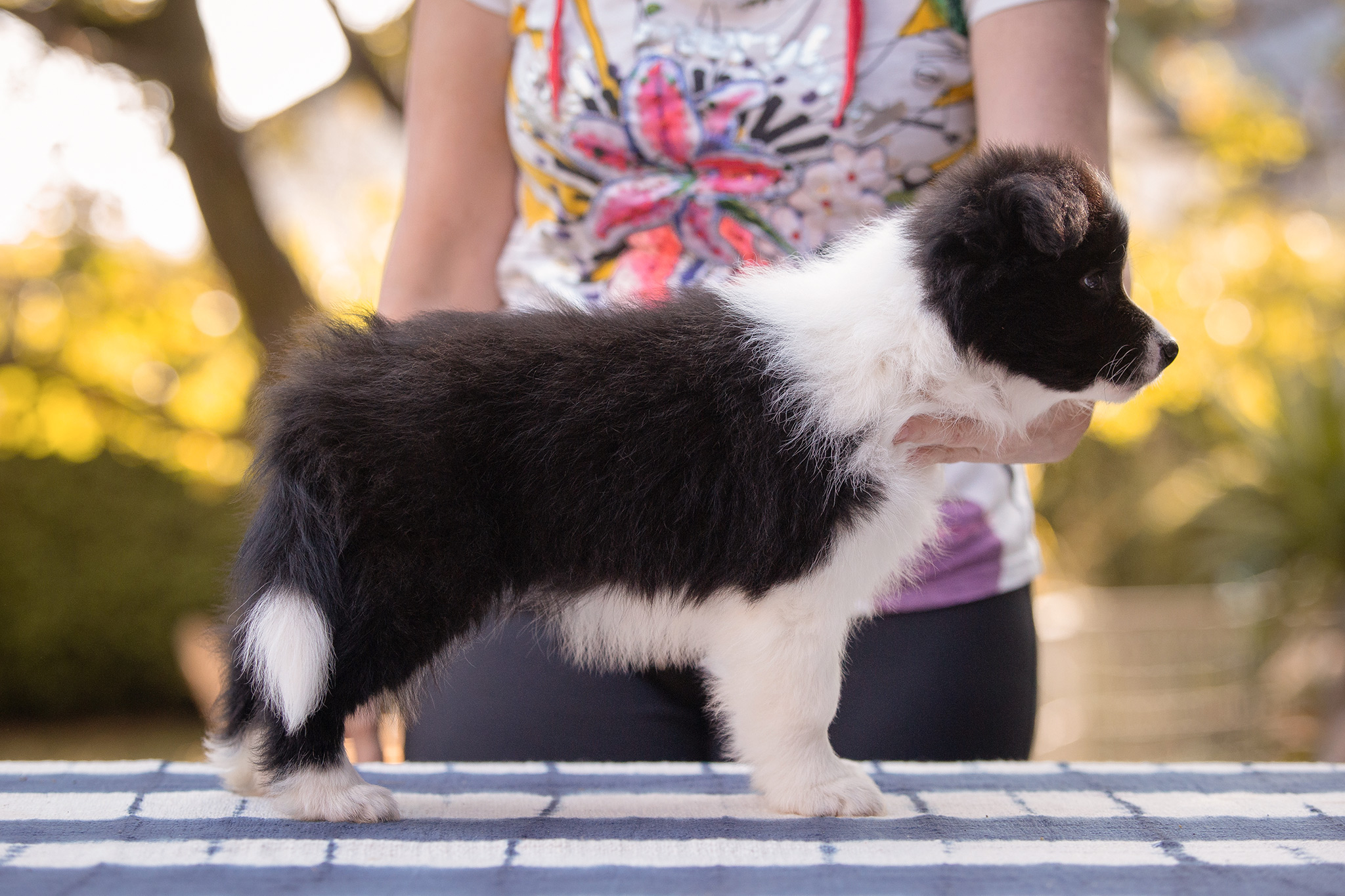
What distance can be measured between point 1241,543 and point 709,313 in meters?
6.05

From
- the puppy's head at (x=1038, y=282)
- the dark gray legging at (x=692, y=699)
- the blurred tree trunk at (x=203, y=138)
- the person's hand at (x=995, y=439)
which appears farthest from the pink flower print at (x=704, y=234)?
the blurred tree trunk at (x=203, y=138)

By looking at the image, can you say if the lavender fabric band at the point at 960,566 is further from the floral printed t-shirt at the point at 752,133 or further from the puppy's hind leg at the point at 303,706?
the puppy's hind leg at the point at 303,706

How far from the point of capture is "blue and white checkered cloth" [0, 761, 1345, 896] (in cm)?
147

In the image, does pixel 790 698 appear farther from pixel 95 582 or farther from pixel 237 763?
pixel 95 582

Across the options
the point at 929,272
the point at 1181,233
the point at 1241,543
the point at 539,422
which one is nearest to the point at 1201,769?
the point at 929,272

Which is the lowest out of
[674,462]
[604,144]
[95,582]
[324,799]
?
[95,582]

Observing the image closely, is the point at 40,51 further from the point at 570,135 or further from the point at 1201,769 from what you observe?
the point at 1201,769

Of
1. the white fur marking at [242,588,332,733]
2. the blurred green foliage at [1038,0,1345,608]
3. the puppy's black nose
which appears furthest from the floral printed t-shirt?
the blurred green foliage at [1038,0,1345,608]

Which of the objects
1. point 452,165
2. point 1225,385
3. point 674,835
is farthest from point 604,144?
point 1225,385

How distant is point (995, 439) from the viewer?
1931 millimetres

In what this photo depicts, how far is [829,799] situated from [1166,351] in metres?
0.98

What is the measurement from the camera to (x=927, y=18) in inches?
92.4

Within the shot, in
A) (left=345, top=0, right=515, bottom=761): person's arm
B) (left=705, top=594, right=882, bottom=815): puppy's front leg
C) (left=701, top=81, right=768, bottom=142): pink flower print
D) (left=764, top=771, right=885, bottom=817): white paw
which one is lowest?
(left=764, top=771, right=885, bottom=817): white paw

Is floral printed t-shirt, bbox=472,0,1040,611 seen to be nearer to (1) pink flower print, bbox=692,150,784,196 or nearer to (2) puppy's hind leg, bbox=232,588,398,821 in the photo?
(1) pink flower print, bbox=692,150,784,196
